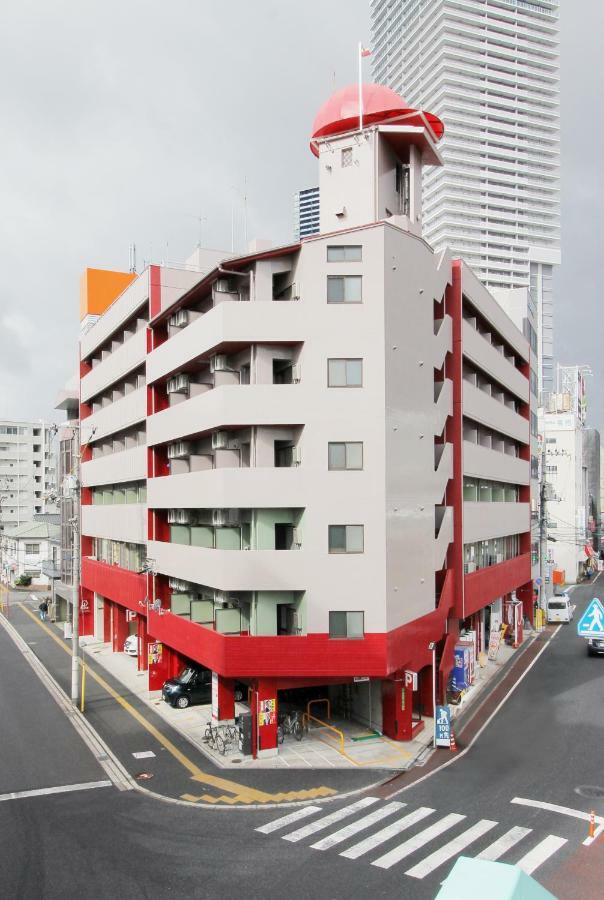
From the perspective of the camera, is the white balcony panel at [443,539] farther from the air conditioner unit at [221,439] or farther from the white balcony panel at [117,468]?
the white balcony panel at [117,468]

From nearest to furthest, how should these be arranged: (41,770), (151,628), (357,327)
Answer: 1. (41,770)
2. (357,327)
3. (151,628)

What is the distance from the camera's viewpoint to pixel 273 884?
734 inches

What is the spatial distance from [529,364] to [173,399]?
33.6 meters

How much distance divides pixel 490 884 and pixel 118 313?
45.0 metres

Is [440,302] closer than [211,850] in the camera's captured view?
No

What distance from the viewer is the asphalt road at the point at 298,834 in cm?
1864

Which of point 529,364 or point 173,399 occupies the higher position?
point 529,364

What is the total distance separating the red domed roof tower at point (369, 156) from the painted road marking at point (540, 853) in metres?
26.9

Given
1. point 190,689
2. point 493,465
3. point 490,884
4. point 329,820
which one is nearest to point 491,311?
point 493,465

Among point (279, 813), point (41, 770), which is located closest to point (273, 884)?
point (279, 813)

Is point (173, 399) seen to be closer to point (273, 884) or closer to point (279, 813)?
point (279, 813)

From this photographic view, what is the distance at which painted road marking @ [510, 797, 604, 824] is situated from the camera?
22.6 m

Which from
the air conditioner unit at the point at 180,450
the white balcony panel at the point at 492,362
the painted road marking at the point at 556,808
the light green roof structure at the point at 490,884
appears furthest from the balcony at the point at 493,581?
the light green roof structure at the point at 490,884

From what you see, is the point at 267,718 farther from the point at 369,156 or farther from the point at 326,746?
the point at 369,156
